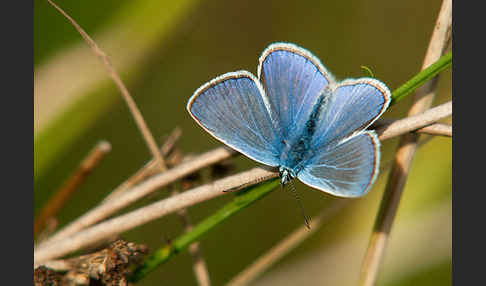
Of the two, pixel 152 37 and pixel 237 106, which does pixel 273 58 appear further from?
pixel 152 37

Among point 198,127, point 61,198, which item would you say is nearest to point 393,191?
point 61,198

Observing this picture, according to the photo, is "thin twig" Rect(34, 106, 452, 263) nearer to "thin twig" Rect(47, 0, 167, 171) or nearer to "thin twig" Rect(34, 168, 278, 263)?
"thin twig" Rect(34, 168, 278, 263)

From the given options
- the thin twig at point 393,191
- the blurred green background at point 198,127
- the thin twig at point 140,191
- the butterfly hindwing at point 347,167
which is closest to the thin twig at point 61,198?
the blurred green background at point 198,127

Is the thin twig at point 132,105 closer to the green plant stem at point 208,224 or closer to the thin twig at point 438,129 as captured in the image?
the green plant stem at point 208,224

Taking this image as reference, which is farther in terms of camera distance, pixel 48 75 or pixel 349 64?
pixel 349 64

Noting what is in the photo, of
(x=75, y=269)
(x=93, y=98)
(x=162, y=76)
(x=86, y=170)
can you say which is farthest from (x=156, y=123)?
(x=75, y=269)

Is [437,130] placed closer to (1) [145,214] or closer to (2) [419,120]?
(2) [419,120]
